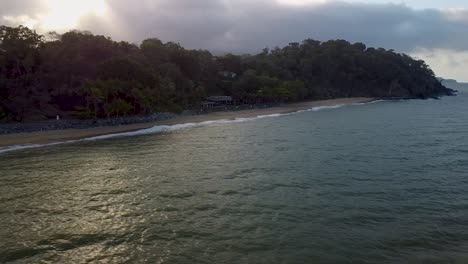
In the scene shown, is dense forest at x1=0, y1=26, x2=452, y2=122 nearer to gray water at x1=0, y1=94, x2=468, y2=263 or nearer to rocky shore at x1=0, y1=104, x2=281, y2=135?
rocky shore at x1=0, y1=104, x2=281, y2=135

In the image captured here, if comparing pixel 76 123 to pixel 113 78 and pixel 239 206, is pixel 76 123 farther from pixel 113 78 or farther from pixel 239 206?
pixel 239 206

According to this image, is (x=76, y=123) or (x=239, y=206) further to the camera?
(x=76, y=123)

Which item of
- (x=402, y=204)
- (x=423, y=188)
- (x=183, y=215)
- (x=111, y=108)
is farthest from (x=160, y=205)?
(x=111, y=108)

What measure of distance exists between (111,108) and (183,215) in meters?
43.2


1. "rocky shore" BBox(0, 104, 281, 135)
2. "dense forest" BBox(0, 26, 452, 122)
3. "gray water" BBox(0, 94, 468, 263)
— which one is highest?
"dense forest" BBox(0, 26, 452, 122)

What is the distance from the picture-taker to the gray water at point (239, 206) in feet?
40.3

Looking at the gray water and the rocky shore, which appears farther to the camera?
the rocky shore

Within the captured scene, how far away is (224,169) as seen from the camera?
2459 cm

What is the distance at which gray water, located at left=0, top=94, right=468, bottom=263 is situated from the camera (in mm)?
12297

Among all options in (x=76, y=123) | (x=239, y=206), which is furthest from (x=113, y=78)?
(x=239, y=206)

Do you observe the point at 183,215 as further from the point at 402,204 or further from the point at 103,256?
the point at 402,204

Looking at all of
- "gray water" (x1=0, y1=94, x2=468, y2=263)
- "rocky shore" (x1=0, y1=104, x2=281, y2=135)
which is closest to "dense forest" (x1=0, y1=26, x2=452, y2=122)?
"rocky shore" (x1=0, y1=104, x2=281, y2=135)

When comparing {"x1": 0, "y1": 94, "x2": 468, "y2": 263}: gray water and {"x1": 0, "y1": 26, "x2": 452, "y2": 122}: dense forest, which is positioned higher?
{"x1": 0, "y1": 26, "x2": 452, "y2": 122}: dense forest

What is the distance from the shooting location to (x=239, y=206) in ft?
55.0
